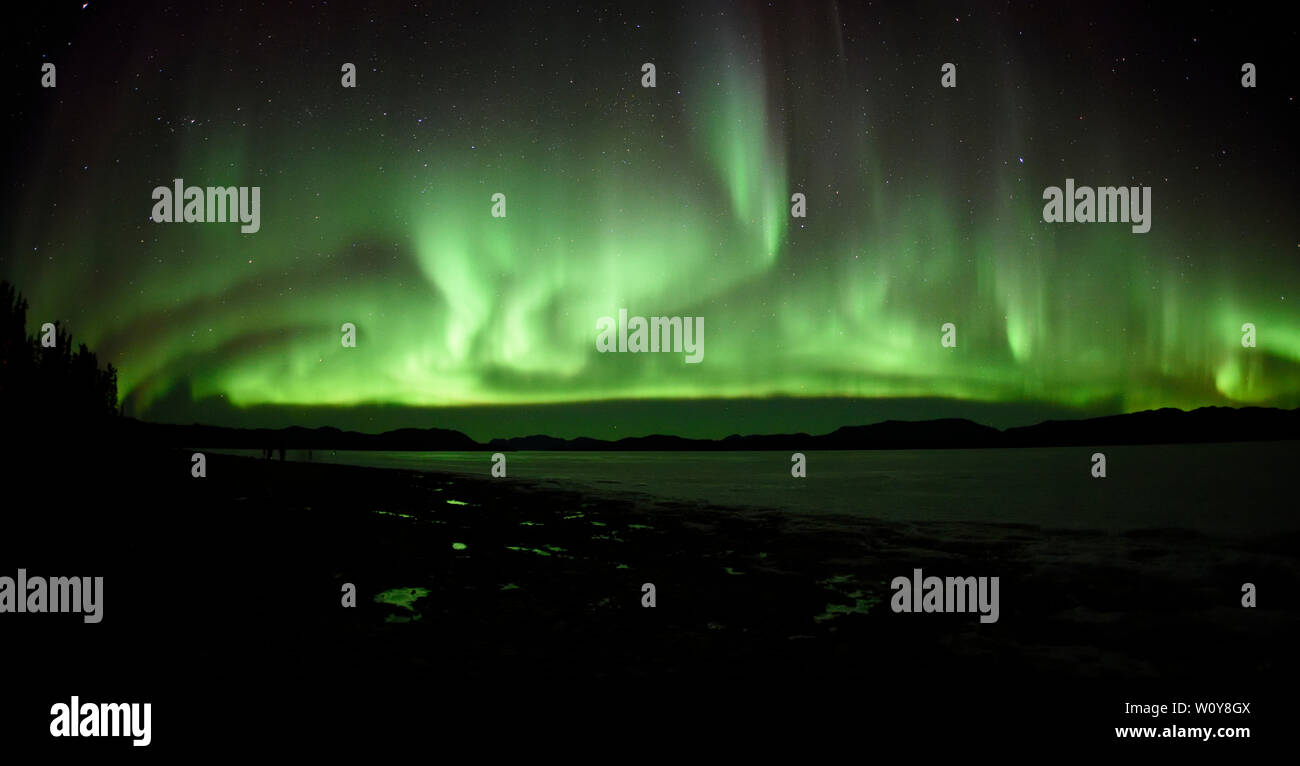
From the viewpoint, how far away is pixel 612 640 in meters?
10.3

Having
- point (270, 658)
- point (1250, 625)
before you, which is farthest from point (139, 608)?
point (1250, 625)

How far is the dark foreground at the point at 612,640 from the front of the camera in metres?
7.71

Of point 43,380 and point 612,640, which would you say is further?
point 43,380

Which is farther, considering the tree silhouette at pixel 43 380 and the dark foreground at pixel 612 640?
the tree silhouette at pixel 43 380

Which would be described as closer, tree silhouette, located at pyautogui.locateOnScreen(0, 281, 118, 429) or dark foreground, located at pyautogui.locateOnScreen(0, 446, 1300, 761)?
dark foreground, located at pyautogui.locateOnScreen(0, 446, 1300, 761)

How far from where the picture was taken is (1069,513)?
99.9ft

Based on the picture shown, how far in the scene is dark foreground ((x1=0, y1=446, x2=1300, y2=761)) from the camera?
7.71 m
